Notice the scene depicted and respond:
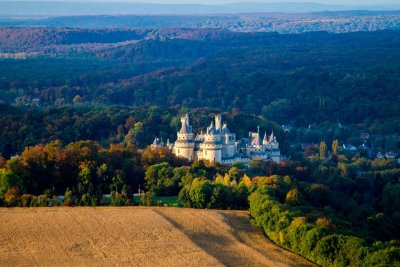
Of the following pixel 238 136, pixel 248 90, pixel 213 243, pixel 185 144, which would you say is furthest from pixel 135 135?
pixel 248 90

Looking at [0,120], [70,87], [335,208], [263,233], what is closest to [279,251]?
[263,233]

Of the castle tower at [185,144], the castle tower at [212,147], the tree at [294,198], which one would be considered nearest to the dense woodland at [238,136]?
the tree at [294,198]

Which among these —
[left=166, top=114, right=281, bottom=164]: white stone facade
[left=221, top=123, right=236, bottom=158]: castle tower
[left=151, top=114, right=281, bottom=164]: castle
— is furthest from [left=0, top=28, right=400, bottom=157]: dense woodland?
[left=221, top=123, right=236, bottom=158]: castle tower

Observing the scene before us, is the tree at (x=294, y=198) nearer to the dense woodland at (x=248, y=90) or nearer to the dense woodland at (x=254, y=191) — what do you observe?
the dense woodland at (x=254, y=191)

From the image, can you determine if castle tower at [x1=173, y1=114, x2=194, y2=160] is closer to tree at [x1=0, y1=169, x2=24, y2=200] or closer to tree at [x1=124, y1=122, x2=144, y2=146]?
tree at [x1=124, y1=122, x2=144, y2=146]

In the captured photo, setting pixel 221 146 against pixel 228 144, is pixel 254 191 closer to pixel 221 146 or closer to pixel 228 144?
pixel 221 146

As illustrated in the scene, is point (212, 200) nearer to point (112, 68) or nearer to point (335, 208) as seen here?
point (335, 208)
